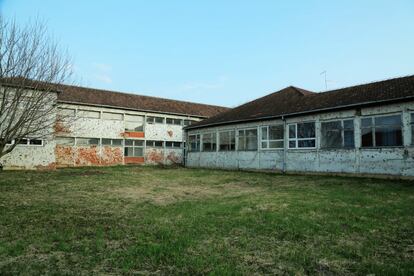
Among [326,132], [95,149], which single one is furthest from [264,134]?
[95,149]

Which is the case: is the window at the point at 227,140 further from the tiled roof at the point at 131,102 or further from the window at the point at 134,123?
the window at the point at 134,123

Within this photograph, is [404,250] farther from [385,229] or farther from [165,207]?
[165,207]

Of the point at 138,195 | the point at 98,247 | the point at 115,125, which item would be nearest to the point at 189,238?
the point at 98,247

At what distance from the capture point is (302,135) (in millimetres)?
17328

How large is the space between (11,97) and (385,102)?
15.1 meters

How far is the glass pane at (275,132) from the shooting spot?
18.6m

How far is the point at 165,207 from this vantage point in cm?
796

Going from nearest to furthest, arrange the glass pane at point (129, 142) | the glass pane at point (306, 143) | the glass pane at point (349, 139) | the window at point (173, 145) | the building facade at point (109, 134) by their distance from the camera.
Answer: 1. the glass pane at point (349, 139)
2. the glass pane at point (306, 143)
3. the building facade at point (109, 134)
4. the glass pane at point (129, 142)
5. the window at point (173, 145)

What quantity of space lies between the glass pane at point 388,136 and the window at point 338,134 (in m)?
1.16

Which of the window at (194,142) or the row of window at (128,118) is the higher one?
the row of window at (128,118)

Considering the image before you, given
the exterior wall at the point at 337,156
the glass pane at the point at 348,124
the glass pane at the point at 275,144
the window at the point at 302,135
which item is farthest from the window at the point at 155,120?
the glass pane at the point at 348,124

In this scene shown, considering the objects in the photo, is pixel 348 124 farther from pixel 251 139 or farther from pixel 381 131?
pixel 251 139

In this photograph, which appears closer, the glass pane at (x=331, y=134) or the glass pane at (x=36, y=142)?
the glass pane at (x=331, y=134)

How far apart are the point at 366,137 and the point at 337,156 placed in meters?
1.63
